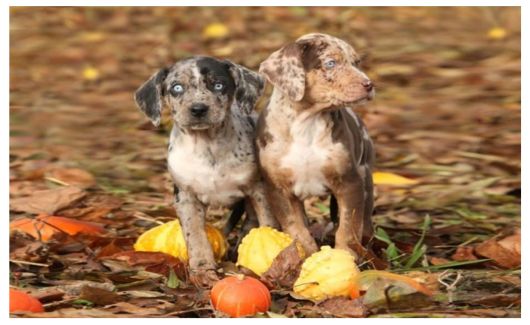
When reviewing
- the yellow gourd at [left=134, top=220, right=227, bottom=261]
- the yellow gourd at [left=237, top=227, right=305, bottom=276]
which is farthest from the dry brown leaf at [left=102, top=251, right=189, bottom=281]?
the yellow gourd at [left=237, top=227, right=305, bottom=276]

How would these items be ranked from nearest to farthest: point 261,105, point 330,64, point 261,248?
point 261,248
point 330,64
point 261,105

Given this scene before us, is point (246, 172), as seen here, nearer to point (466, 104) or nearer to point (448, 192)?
point (448, 192)

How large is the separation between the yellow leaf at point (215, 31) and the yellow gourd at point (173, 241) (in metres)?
7.71

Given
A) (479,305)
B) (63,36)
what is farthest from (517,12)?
(479,305)

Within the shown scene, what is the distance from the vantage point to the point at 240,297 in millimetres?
6602

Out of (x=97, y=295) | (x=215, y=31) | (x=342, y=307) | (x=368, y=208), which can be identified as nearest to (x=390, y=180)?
(x=368, y=208)

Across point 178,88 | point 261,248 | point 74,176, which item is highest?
point 178,88

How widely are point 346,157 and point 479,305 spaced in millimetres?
1375

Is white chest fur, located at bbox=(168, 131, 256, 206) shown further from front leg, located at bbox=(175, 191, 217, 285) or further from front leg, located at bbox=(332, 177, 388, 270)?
front leg, located at bbox=(332, 177, 388, 270)

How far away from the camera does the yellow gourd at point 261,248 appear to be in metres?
7.30

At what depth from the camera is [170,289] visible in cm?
723

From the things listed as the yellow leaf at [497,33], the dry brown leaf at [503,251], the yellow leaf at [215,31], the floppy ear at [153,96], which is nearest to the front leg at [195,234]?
the floppy ear at [153,96]

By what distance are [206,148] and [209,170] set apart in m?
0.15

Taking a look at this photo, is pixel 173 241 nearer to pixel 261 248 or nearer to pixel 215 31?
pixel 261 248
